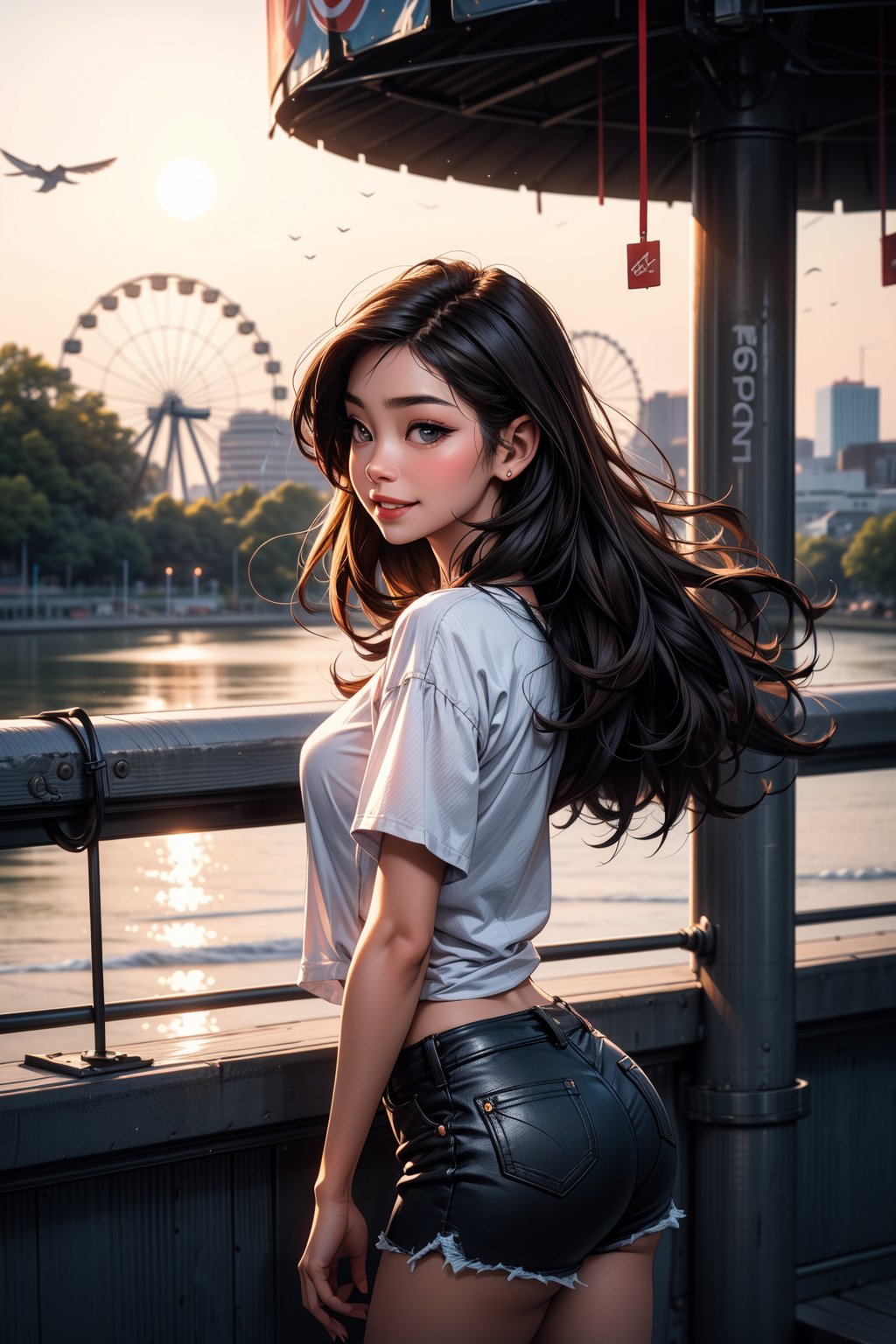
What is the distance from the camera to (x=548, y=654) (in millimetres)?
1289

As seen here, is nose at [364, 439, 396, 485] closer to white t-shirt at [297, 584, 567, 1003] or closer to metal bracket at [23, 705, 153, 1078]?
white t-shirt at [297, 584, 567, 1003]

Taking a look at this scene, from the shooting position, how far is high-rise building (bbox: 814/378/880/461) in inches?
104

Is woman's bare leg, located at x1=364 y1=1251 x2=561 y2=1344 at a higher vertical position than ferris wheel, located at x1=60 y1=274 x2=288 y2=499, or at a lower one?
lower

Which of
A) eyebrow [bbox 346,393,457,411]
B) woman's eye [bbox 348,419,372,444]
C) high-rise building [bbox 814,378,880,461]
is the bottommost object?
woman's eye [bbox 348,419,372,444]

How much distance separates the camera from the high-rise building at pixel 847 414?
8.63ft

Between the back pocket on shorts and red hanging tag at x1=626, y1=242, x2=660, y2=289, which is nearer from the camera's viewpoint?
the back pocket on shorts

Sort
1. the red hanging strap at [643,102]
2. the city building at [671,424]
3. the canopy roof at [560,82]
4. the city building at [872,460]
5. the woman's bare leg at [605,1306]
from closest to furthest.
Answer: the woman's bare leg at [605,1306]
the red hanging strap at [643,102]
the canopy roof at [560,82]
the city building at [671,424]
the city building at [872,460]

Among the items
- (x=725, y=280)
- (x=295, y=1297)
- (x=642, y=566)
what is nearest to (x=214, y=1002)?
(x=295, y=1297)

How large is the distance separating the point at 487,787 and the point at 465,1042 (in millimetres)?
227

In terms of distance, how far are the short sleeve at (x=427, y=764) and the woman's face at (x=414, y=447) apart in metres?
0.17

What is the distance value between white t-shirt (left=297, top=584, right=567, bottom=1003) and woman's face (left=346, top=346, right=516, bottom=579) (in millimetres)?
105

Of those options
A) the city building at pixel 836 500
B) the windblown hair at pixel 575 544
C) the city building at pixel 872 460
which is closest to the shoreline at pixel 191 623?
the city building at pixel 836 500

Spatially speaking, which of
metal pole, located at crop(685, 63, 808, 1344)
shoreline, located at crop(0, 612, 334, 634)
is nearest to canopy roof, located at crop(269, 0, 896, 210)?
metal pole, located at crop(685, 63, 808, 1344)

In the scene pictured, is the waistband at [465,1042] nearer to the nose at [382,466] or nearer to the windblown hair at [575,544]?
the windblown hair at [575,544]
